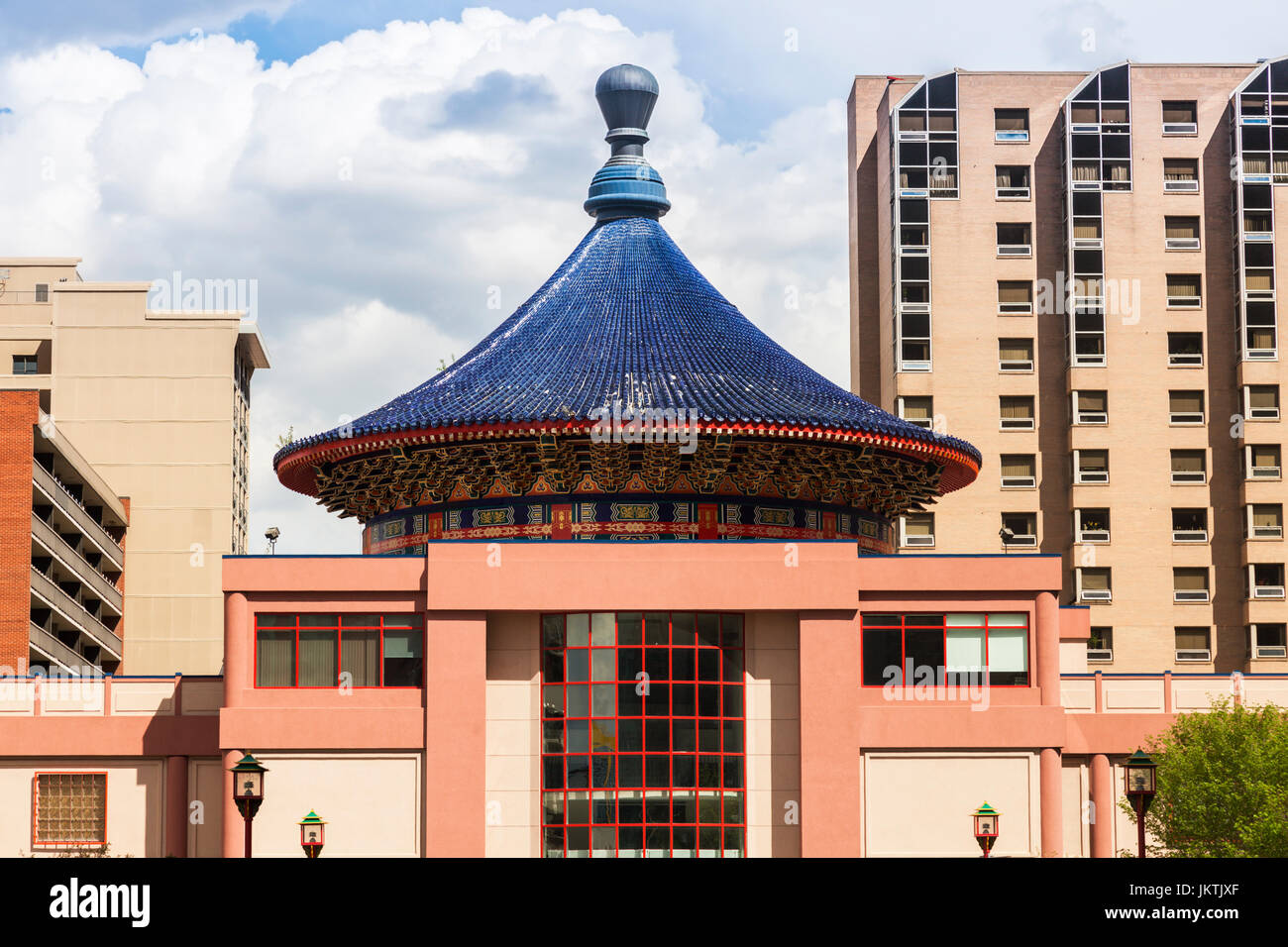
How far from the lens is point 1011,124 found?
69688 mm

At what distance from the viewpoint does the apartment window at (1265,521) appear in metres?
→ 68.2

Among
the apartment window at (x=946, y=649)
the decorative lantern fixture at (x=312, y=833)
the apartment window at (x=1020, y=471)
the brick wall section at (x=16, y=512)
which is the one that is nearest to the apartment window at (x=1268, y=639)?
the apartment window at (x=1020, y=471)

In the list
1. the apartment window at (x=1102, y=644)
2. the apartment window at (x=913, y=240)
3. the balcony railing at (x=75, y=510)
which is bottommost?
the apartment window at (x=1102, y=644)

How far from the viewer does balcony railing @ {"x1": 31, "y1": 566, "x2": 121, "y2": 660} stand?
6412 centimetres

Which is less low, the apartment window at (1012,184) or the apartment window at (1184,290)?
the apartment window at (1012,184)

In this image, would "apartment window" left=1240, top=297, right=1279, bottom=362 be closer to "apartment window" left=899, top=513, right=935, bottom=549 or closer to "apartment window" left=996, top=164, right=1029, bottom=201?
"apartment window" left=996, top=164, right=1029, bottom=201

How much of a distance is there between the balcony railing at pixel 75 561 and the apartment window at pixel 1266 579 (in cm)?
4199

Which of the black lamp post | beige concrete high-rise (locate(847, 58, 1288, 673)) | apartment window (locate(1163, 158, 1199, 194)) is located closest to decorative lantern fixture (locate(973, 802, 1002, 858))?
the black lamp post

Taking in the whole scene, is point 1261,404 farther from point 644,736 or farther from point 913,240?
point 644,736

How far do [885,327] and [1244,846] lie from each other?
1680 inches

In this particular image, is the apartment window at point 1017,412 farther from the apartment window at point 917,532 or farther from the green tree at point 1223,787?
the green tree at point 1223,787

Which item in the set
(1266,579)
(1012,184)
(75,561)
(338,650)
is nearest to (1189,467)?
(1266,579)

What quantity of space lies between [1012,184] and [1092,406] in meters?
8.58

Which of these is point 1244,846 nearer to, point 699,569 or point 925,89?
point 699,569
